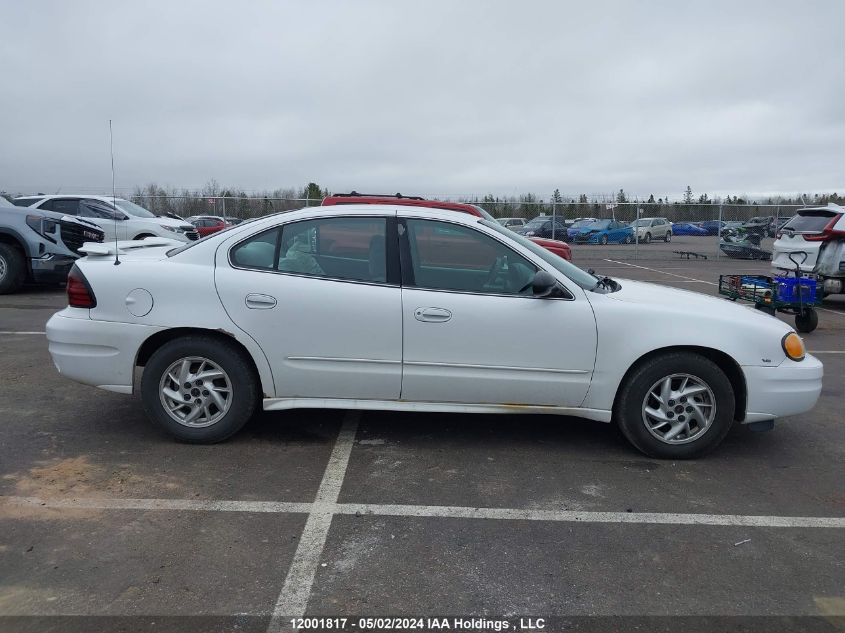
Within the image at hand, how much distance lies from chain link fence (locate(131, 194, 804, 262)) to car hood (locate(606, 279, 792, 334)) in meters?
19.6

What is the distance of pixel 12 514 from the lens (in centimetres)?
376

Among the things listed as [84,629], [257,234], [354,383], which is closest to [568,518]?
[354,383]

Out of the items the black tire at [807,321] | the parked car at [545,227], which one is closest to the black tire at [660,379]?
the black tire at [807,321]

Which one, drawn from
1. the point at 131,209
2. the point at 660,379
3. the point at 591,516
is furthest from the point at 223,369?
the point at 131,209

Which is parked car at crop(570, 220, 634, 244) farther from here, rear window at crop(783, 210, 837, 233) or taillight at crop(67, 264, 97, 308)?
taillight at crop(67, 264, 97, 308)

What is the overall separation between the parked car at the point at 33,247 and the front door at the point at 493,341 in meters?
9.03

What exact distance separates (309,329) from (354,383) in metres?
0.46

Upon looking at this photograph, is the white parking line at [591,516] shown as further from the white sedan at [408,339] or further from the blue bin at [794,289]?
the blue bin at [794,289]

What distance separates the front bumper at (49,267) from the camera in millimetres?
11531

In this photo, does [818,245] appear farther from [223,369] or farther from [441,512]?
[223,369]

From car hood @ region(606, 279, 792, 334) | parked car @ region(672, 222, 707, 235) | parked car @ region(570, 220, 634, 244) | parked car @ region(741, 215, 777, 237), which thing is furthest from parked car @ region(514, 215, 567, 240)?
car hood @ region(606, 279, 792, 334)

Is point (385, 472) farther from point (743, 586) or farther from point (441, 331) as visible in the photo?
point (743, 586)

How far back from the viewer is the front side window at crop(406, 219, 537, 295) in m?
4.70

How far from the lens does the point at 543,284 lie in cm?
452
